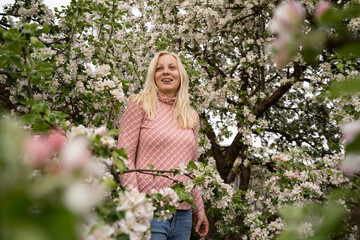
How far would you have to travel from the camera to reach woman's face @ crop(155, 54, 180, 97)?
2.34 metres

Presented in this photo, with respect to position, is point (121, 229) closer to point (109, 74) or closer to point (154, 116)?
point (154, 116)

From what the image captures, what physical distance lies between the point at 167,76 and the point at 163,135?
54cm

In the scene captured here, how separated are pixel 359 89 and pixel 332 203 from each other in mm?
163

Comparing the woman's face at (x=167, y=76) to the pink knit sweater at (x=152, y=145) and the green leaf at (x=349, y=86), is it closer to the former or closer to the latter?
the pink knit sweater at (x=152, y=145)

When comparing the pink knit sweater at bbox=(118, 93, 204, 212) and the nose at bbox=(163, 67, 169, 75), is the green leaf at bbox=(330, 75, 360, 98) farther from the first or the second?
the nose at bbox=(163, 67, 169, 75)

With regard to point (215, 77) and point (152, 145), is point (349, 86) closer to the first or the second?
point (152, 145)

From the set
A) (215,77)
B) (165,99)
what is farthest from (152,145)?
(215,77)

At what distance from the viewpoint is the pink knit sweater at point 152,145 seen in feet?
6.42

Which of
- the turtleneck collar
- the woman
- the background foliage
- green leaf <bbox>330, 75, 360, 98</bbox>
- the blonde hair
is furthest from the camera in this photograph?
the turtleneck collar

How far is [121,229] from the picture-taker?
0.81 metres

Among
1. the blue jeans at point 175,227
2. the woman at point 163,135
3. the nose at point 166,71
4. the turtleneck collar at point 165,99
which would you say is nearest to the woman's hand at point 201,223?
the woman at point 163,135

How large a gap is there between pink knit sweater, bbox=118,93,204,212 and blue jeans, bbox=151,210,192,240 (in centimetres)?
6

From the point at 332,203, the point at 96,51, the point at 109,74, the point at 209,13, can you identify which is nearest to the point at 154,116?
the point at 109,74

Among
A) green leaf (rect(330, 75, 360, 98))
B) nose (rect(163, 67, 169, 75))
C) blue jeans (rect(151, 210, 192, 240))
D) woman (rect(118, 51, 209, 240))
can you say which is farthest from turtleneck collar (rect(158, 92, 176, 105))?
green leaf (rect(330, 75, 360, 98))
